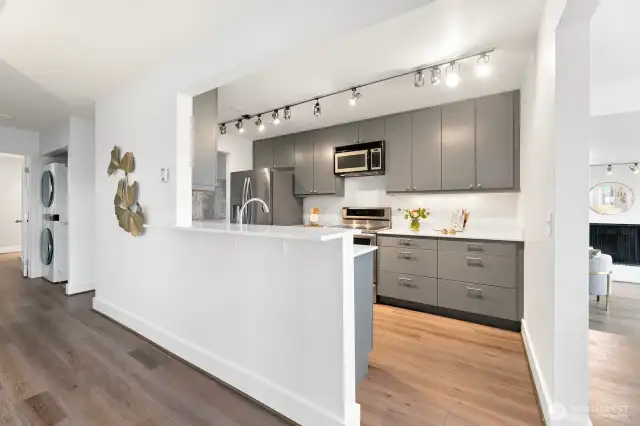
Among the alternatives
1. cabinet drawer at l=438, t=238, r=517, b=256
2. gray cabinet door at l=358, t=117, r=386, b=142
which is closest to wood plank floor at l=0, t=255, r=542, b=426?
cabinet drawer at l=438, t=238, r=517, b=256

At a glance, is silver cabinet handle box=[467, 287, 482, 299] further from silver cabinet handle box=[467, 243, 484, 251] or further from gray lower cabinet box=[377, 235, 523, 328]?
silver cabinet handle box=[467, 243, 484, 251]

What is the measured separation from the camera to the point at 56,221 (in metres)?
4.50

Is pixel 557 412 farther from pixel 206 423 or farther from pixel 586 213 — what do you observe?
pixel 206 423

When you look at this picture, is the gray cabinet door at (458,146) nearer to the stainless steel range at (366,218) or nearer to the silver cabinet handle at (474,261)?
the silver cabinet handle at (474,261)

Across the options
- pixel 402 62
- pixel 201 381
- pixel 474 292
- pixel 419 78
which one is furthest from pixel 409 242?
pixel 201 381

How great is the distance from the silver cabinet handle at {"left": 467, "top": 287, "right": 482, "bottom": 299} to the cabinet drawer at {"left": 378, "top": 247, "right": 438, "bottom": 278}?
1.15ft

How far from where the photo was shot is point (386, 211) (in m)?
4.10

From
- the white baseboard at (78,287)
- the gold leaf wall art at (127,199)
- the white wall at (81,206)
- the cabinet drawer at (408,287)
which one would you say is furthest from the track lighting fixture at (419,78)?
the white baseboard at (78,287)

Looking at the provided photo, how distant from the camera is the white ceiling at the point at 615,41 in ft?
5.95

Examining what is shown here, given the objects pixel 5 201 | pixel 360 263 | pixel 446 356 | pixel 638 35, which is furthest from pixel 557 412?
pixel 5 201

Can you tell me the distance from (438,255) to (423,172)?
1010 millimetres

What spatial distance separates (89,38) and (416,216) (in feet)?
11.6

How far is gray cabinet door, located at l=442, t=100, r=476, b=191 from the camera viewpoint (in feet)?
10.8

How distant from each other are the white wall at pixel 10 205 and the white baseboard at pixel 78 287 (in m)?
5.41
